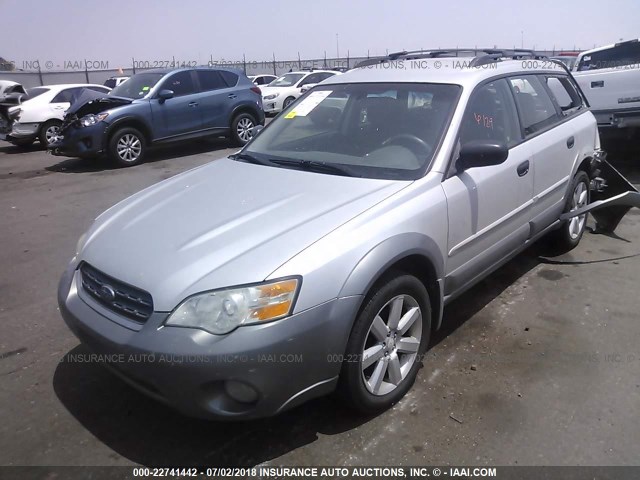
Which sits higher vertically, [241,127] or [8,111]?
[8,111]

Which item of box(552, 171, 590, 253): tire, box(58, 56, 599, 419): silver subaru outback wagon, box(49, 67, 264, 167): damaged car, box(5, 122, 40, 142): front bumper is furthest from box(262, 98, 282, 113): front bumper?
box(58, 56, 599, 419): silver subaru outback wagon

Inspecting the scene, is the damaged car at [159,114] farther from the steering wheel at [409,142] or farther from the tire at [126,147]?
the steering wheel at [409,142]

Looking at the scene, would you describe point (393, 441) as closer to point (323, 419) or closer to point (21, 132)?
point (323, 419)

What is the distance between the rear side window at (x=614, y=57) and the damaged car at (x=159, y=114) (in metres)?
6.30

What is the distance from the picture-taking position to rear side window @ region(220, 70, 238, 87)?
1116 centimetres

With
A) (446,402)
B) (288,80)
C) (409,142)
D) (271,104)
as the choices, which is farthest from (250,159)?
(288,80)

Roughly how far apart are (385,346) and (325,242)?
2.24 feet

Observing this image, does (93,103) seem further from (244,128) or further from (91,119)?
(244,128)

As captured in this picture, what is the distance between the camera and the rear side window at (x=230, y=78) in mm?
11164

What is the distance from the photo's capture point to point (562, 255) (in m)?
4.85

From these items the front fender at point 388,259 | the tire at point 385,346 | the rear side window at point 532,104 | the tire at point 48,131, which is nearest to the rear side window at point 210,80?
the tire at point 48,131

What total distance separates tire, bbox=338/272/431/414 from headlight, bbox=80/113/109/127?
321 inches

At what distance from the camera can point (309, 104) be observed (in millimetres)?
3980

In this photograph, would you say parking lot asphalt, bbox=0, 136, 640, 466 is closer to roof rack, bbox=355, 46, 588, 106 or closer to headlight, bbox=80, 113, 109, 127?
roof rack, bbox=355, 46, 588, 106
